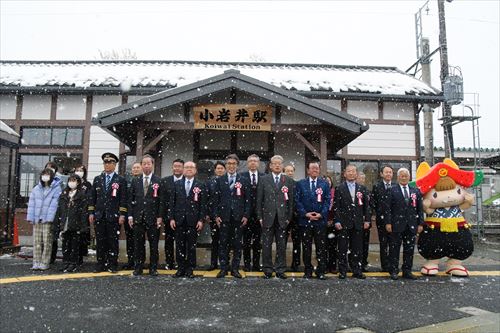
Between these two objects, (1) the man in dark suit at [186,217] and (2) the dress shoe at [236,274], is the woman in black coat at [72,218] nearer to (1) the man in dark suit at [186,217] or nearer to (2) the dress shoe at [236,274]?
(1) the man in dark suit at [186,217]

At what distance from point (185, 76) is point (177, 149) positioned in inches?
120

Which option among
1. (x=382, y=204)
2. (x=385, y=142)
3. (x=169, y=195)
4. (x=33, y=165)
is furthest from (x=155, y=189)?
(x=385, y=142)

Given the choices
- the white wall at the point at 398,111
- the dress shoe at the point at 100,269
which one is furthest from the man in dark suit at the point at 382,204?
the white wall at the point at 398,111

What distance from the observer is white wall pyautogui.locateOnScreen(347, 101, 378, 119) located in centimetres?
1145

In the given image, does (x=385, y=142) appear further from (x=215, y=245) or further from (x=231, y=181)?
(x=215, y=245)

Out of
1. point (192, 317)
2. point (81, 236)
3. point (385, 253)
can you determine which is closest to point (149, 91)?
point (81, 236)

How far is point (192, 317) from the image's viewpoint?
12.6 ft

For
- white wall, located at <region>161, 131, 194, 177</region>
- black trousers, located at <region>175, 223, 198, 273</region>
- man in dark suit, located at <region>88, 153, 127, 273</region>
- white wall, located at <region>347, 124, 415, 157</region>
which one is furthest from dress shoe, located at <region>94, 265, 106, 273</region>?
white wall, located at <region>347, 124, 415, 157</region>

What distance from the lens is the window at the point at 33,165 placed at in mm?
11000

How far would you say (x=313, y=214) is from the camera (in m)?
6.10

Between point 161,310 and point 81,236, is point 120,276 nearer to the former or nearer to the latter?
point 81,236

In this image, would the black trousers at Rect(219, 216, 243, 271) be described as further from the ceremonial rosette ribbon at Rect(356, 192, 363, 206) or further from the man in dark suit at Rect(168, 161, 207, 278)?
the ceremonial rosette ribbon at Rect(356, 192, 363, 206)

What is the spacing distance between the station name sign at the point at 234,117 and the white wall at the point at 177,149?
1858mm

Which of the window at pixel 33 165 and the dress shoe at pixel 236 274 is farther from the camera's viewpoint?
the window at pixel 33 165
